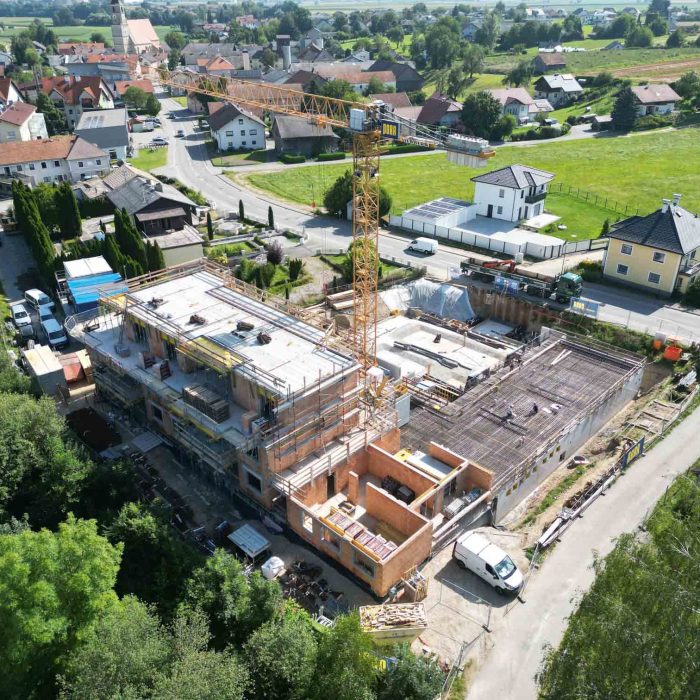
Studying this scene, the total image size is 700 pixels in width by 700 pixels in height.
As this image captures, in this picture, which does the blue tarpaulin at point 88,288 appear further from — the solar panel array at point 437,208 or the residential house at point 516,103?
the residential house at point 516,103

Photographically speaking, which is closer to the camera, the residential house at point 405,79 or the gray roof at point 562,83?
the gray roof at point 562,83

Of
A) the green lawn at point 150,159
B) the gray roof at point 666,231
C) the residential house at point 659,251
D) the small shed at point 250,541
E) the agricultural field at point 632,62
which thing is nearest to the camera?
the small shed at point 250,541

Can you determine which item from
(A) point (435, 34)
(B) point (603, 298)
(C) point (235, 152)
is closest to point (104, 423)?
(B) point (603, 298)

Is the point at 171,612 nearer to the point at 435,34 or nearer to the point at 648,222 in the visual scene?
the point at 648,222

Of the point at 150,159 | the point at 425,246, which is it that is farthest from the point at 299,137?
the point at 425,246

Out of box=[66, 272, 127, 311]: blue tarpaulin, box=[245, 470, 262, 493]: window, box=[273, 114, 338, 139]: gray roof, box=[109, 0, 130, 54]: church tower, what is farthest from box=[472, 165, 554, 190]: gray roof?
box=[109, 0, 130, 54]: church tower

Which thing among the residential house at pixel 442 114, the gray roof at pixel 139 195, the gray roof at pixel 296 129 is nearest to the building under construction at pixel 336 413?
the gray roof at pixel 139 195

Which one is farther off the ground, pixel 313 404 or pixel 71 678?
pixel 313 404
